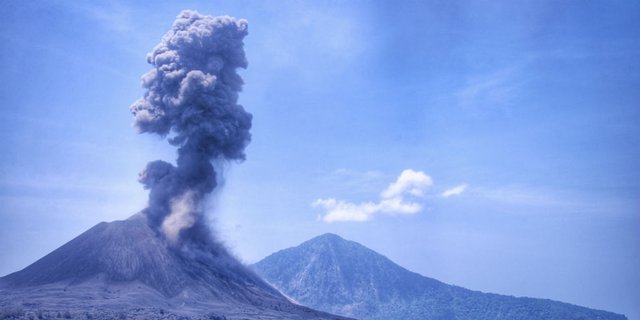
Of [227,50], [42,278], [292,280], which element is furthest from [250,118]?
[292,280]

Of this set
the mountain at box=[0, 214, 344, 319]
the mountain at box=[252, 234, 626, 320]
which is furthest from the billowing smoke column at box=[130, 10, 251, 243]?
the mountain at box=[252, 234, 626, 320]

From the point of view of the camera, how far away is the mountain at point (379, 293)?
138625mm

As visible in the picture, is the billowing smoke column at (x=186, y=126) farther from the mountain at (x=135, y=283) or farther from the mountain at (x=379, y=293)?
the mountain at (x=379, y=293)

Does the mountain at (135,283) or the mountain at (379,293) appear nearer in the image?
the mountain at (135,283)

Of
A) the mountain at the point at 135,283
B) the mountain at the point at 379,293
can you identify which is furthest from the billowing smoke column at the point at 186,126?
the mountain at the point at 379,293

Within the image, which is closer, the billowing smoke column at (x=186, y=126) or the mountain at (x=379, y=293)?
the billowing smoke column at (x=186, y=126)

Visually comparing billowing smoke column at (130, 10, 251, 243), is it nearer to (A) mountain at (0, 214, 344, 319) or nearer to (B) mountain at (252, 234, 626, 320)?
(A) mountain at (0, 214, 344, 319)

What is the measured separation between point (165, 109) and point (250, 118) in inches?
461

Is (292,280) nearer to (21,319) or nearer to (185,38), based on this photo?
(185,38)

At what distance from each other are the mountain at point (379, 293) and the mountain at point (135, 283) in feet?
270

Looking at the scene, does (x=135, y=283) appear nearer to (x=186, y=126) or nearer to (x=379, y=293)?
(x=186, y=126)

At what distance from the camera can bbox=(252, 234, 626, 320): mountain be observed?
139m

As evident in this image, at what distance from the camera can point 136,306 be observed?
39844mm

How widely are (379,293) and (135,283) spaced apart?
109m
